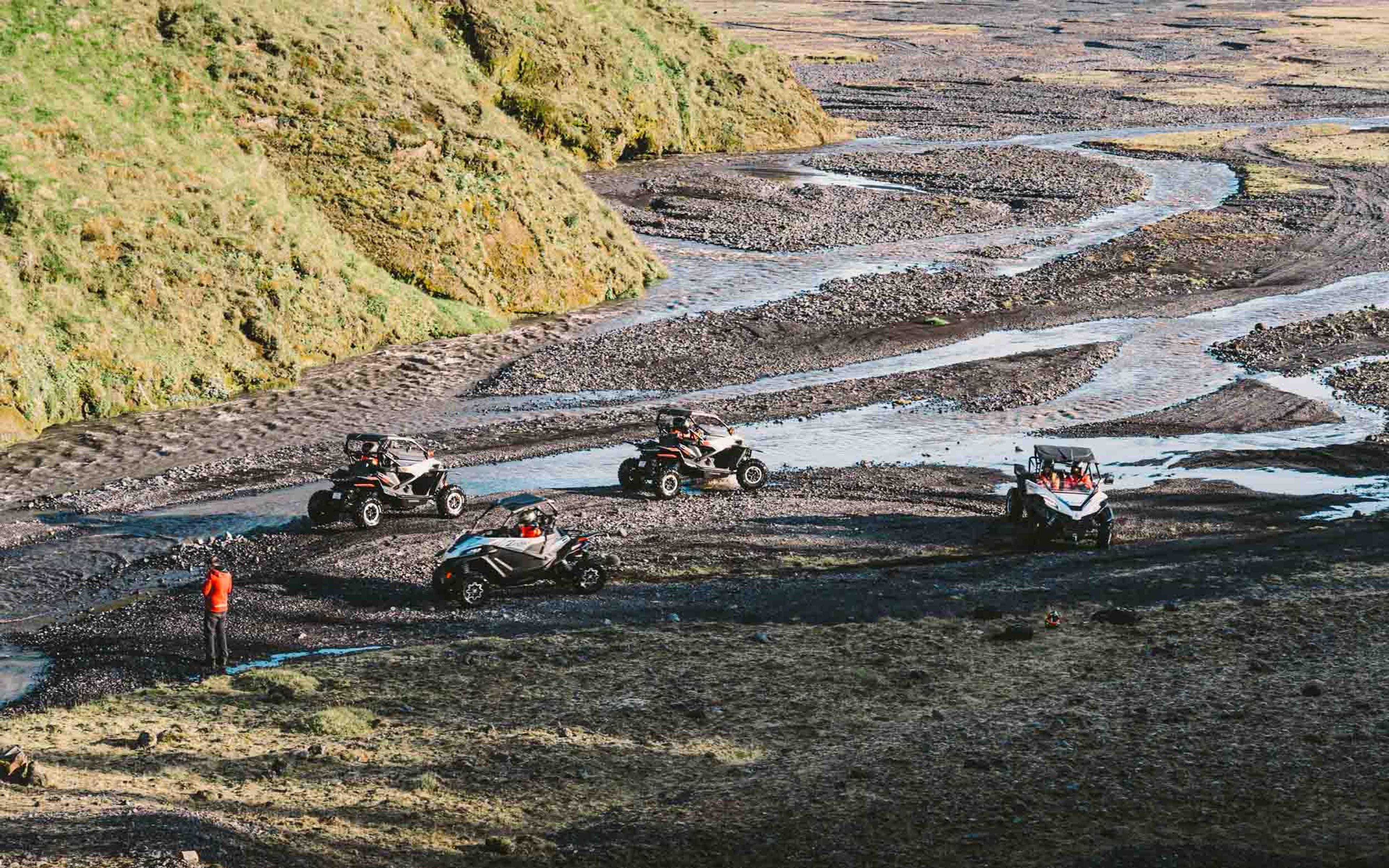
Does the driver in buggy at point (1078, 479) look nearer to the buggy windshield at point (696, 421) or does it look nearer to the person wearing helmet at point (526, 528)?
the buggy windshield at point (696, 421)

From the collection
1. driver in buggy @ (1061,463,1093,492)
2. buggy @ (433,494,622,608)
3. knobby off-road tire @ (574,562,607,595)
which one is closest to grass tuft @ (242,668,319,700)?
buggy @ (433,494,622,608)

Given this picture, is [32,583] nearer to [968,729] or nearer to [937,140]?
[968,729]

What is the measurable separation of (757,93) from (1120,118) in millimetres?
31491

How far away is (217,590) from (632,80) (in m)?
70.6

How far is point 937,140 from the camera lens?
328ft

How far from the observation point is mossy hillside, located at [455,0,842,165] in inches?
3127

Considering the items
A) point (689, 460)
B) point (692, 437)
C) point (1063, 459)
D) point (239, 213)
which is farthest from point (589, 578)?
point (239, 213)

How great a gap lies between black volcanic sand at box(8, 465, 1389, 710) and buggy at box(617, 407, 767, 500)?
427mm

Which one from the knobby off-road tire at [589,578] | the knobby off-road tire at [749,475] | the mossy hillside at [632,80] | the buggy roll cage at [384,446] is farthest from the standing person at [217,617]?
the mossy hillside at [632,80]

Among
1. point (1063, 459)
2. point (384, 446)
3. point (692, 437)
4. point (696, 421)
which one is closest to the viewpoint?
point (1063, 459)

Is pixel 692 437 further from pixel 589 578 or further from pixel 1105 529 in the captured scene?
pixel 1105 529

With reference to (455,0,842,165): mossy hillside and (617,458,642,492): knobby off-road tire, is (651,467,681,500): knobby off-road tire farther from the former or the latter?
(455,0,842,165): mossy hillside

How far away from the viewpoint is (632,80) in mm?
88312

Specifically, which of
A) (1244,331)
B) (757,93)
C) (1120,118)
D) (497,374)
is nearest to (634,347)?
(497,374)
